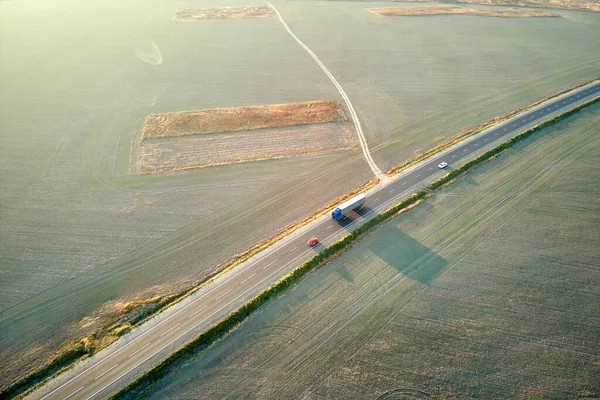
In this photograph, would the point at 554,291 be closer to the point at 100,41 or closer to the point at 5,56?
the point at 100,41

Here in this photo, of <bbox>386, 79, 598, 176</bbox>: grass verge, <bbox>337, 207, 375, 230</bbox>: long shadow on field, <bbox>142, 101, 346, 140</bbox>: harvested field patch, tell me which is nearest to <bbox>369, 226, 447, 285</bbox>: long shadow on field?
<bbox>337, 207, 375, 230</bbox>: long shadow on field

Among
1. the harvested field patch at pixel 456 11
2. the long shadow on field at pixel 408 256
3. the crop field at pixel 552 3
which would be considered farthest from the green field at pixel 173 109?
the crop field at pixel 552 3

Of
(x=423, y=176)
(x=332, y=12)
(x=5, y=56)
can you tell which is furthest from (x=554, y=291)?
(x=5, y=56)

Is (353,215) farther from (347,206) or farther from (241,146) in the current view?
(241,146)

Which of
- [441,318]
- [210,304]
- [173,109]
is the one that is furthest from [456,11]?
[210,304]

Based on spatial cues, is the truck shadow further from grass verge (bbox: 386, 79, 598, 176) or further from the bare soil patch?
the bare soil patch
